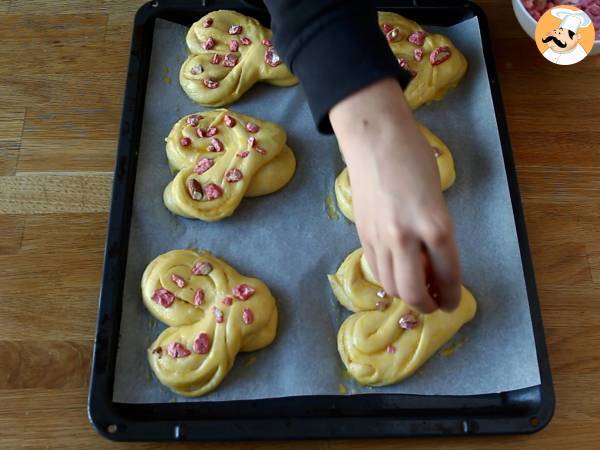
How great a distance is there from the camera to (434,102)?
4.58 ft

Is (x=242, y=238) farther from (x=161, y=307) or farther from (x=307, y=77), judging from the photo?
(x=307, y=77)

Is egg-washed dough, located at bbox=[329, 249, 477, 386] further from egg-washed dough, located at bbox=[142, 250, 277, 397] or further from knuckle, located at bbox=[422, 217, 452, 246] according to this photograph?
knuckle, located at bbox=[422, 217, 452, 246]

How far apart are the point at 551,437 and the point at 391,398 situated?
28 centimetres

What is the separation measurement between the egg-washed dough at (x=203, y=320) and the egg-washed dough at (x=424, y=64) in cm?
56

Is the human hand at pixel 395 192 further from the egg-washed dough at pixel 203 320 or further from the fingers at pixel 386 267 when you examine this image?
A: the egg-washed dough at pixel 203 320

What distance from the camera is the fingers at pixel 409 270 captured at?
679 mm

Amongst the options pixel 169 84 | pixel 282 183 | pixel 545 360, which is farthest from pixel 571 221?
pixel 169 84

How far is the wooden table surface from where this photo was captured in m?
1.09

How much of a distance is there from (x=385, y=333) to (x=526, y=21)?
0.78 m

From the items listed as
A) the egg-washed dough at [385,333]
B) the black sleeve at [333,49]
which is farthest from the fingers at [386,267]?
the egg-washed dough at [385,333]

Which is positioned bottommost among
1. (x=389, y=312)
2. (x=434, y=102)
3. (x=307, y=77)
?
(x=389, y=312)

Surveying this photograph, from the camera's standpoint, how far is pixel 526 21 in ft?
4.51

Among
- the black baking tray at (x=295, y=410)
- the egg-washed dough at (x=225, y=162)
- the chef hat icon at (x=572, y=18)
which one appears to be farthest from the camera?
the chef hat icon at (x=572, y=18)

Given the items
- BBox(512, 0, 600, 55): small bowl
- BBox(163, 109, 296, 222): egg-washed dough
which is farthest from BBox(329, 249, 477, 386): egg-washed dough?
BBox(512, 0, 600, 55): small bowl
